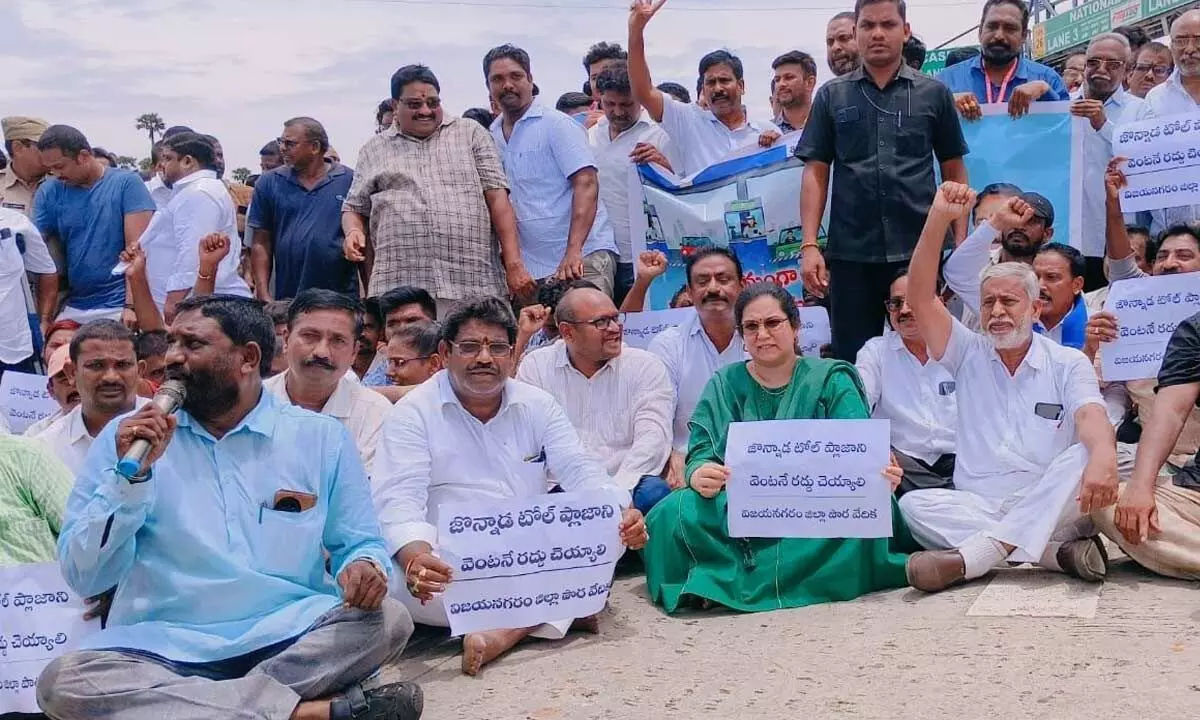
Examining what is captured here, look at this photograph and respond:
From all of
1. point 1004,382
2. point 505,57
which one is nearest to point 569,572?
point 1004,382

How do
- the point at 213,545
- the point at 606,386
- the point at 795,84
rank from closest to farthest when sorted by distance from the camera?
the point at 213,545
the point at 606,386
the point at 795,84

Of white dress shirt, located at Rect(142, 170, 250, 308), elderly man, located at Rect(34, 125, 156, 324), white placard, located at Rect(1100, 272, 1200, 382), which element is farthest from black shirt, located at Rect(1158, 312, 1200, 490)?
elderly man, located at Rect(34, 125, 156, 324)

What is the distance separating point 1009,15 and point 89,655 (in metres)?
6.22

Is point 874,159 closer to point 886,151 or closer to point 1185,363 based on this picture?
point 886,151

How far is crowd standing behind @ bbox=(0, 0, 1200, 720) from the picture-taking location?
381cm

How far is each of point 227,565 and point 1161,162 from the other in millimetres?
5470

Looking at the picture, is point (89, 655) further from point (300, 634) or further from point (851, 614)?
point (851, 614)

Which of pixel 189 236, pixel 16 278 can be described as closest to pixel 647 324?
pixel 189 236

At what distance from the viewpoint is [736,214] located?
7609 mm

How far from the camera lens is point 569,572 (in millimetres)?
4785

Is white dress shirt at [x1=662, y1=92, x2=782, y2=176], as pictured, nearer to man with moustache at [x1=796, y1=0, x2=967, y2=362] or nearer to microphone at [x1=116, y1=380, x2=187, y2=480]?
man with moustache at [x1=796, y1=0, x2=967, y2=362]

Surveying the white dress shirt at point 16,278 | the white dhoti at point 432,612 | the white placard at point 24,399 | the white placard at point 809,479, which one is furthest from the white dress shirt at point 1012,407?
the white dress shirt at point 16,278

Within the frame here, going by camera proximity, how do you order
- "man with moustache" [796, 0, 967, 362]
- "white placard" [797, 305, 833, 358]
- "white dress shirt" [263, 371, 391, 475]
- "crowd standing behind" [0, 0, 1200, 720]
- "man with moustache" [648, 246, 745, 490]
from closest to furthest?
1. "crowd standing behind" [0, 0, 1200, 720]
2. "white dress shirt" [263, 371, 391, 475]
3. "man with moustache" [796, 0, 967, 362]
4. "man with moustache" [648, 246, 745, 490]
5. "white placard" [797, 305, 833, 358]

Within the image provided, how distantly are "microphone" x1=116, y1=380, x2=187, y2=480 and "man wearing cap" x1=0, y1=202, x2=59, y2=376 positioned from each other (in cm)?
501
